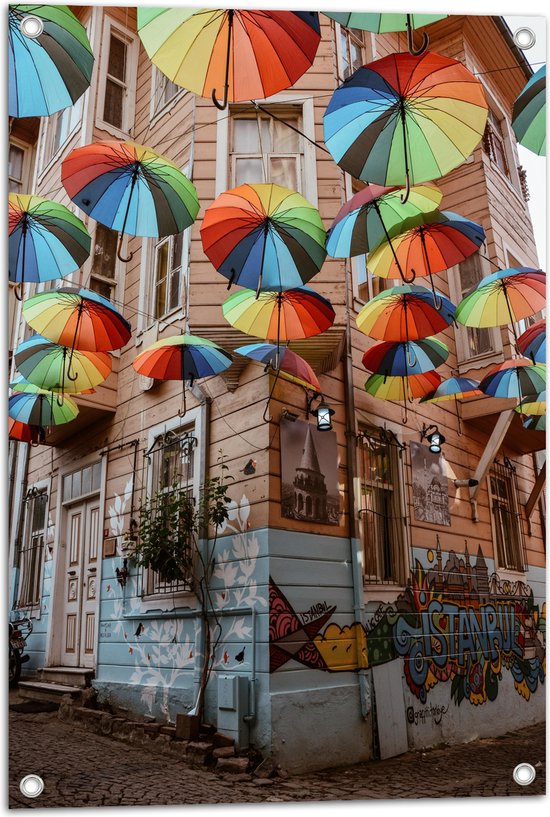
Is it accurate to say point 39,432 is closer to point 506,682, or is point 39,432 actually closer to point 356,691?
point 356,691

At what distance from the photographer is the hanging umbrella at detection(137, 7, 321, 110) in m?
2.82

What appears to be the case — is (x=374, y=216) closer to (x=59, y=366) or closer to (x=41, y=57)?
(x=41, y=57)

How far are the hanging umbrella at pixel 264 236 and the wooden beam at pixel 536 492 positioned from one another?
5.82ft

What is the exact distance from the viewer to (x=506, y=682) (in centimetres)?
404

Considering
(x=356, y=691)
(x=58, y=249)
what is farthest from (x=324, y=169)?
(x=356, y=691)

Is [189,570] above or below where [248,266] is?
below

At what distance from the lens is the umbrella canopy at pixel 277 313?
407 centimetres

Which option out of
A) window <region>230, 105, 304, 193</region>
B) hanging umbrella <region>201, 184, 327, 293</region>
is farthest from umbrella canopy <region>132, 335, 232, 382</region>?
window <region>230, 105, 304, 193</region>

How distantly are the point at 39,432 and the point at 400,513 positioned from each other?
2765mm

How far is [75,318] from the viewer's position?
401cm

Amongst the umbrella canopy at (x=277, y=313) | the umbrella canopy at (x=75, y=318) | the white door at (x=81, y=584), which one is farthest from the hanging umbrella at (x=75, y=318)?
the white door at (x=81, y=584)

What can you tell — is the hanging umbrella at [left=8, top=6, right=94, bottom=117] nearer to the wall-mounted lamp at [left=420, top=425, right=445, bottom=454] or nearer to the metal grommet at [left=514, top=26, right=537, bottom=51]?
the metal grommet at [left=514, top=26, right=537, bottom=51]

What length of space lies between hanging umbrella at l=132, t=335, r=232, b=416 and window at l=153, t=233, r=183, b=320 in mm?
743

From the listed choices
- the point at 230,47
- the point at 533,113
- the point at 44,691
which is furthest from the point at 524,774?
the point at 230,47
